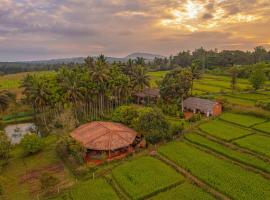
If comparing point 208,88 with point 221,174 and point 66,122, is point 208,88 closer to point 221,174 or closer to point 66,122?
point 66,122

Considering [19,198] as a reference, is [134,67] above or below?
above

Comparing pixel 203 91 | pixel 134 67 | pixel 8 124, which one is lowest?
pixel 8 124

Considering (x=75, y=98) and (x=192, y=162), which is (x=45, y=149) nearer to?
(x=75, y=98)

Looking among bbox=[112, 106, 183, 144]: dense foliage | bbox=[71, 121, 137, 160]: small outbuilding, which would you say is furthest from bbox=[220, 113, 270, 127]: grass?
bbox=[71, 121, 137, 160]: small outbuilding

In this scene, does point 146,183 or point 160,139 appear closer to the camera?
point 146,183

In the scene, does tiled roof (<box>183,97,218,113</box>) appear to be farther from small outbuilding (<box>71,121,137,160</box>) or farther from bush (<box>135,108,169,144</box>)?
small outbuilding (<box>71,121,137,160</box>)

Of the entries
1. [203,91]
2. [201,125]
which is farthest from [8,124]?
[203,91]

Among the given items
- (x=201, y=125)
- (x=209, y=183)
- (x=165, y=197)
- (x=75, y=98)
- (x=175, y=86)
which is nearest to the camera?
(x=165, y=197)
